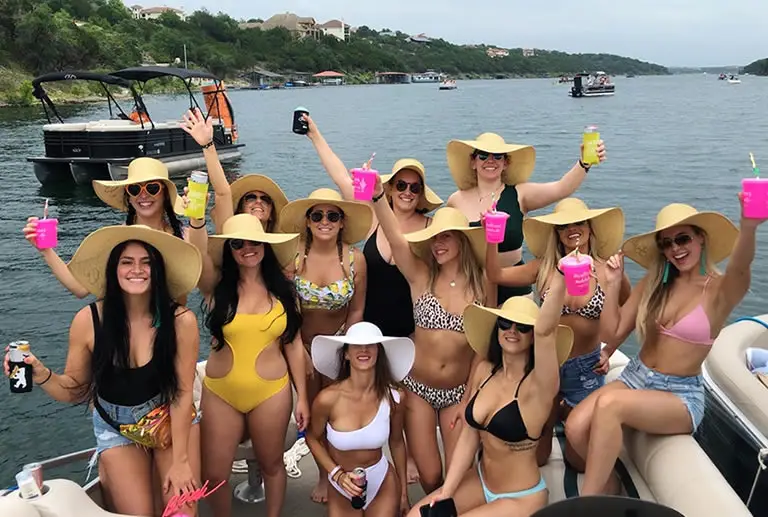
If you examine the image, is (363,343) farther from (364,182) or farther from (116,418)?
(116,418)

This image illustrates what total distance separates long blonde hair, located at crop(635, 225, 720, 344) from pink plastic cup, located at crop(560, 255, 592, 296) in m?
0.98

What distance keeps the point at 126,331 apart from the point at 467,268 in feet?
6.00

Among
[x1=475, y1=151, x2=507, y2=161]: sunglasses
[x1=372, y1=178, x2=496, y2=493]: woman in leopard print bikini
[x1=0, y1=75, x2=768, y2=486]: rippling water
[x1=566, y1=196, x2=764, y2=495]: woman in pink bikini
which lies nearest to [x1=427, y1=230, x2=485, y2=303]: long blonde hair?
[x1=372, y1=178, x2=496, y2=493]: woman in leopard print bikini

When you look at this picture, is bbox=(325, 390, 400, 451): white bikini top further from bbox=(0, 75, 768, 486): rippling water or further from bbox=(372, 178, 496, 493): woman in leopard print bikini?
bbox=(0, 75, 768, 486): rippling water

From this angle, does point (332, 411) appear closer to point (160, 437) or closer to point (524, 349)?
point (160, 437)

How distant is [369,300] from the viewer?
405cm

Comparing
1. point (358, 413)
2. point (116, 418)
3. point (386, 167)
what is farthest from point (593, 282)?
point (386, 167)

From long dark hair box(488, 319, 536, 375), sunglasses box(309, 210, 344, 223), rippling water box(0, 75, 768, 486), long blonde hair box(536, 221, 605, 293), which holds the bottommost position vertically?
rippling water box(0, 75, 768, 486)

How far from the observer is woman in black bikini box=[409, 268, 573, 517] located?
2.97 m

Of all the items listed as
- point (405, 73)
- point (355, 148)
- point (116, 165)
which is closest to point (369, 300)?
point (116, 165)

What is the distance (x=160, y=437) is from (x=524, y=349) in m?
1.77

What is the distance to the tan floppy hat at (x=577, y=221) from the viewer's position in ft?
11.8

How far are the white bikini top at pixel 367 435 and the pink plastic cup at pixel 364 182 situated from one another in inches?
42.7

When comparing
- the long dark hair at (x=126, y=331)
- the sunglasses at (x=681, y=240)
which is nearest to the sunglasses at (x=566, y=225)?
the sunglasses at (x=681, y=240)
